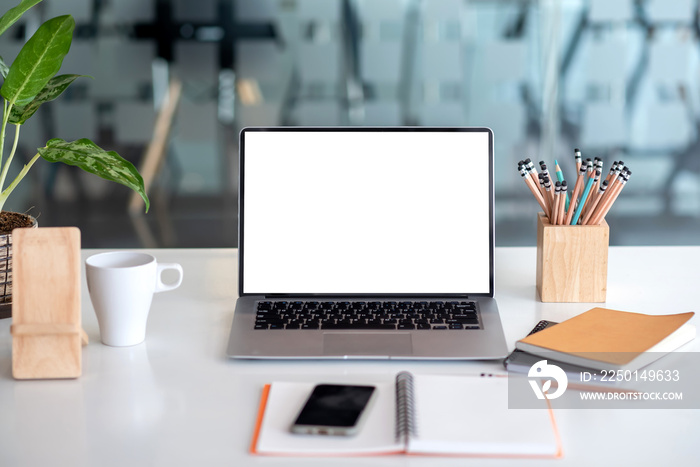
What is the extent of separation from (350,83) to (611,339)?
289 cm

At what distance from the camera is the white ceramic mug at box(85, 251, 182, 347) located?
89 cm

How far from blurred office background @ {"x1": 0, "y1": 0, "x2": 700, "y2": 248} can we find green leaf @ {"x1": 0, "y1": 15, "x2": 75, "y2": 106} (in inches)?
103

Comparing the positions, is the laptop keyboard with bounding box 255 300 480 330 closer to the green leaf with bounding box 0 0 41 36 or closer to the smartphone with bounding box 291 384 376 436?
the smartphone with bounding box 291 384 376 436

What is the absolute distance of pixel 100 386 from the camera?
822mm

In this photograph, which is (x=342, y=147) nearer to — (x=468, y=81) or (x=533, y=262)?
(x=533, y=262)

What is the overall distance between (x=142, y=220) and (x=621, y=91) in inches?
100

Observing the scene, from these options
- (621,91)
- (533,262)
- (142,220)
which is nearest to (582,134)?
(621,91)

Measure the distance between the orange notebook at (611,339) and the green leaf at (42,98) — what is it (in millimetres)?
774

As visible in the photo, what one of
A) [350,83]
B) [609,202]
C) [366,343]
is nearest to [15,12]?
[366,343]

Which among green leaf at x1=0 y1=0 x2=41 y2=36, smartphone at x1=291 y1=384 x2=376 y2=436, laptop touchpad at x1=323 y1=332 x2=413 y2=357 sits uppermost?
green leaf at x1=0 y1=0 x2=41 y2=36

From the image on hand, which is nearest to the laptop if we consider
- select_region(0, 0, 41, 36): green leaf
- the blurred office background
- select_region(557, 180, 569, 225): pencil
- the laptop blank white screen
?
the laptop blank white screen

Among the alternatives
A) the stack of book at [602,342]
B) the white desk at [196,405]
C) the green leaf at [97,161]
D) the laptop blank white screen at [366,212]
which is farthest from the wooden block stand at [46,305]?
the stack of book at [602,342]

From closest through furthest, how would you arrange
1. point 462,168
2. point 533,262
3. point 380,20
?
1. point 462,168
2. point 533,262
3. point 380,20

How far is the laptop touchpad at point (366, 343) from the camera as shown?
88 centimetres
